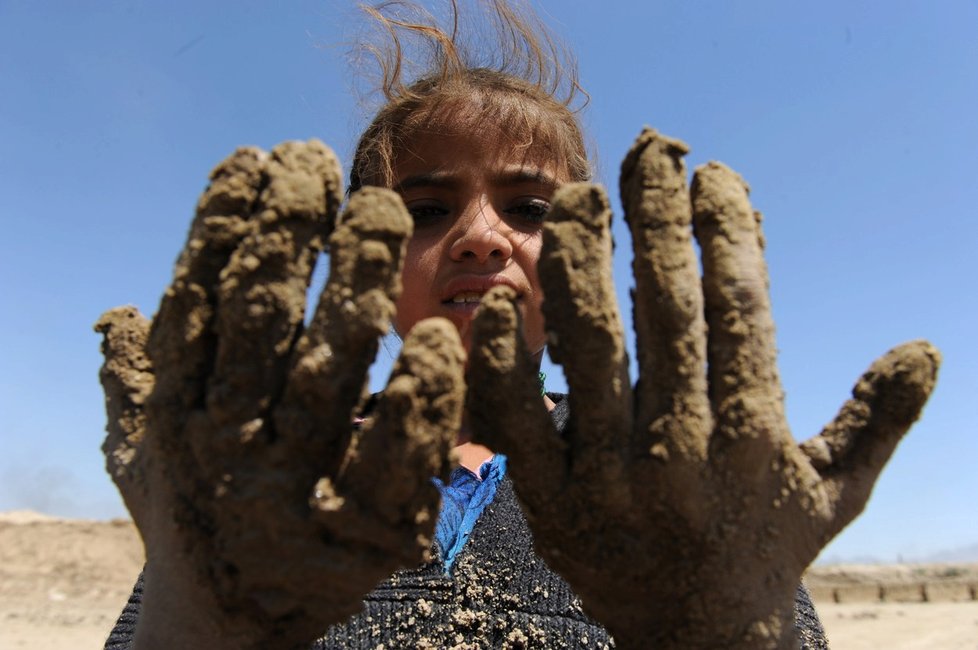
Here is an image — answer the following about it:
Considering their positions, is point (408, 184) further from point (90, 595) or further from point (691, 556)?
point (90, 595)

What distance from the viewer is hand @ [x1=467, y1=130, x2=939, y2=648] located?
3.69ft

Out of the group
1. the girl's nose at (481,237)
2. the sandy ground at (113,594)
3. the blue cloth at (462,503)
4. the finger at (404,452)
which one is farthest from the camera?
the sandy ground at (113,594)

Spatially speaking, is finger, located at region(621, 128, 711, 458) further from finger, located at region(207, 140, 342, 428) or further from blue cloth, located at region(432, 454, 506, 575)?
blue cloth, located at region(432, 454, 506, 575)

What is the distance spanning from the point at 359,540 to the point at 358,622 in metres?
0.84

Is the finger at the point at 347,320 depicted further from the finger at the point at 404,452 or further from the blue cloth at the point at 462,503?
the blue cloth at the point at 462,503

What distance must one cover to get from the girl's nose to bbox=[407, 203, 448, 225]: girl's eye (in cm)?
11

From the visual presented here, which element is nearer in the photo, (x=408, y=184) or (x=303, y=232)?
(x=303, y=232)

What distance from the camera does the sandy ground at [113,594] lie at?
11859 millimetres

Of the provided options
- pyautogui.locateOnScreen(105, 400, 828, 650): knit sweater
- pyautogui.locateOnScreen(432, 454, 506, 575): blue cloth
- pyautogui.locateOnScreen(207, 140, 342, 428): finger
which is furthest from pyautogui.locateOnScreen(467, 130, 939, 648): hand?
pyautogui.locateOnScreen(432, 454, 506, 575): blue cloth

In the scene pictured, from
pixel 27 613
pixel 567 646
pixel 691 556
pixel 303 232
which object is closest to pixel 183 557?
pixel 303 232

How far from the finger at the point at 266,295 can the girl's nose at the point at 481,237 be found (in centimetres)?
107

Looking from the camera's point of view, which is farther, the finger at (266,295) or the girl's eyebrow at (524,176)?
the girl's eyebrow at (524,176)

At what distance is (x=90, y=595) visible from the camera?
19.2 metres

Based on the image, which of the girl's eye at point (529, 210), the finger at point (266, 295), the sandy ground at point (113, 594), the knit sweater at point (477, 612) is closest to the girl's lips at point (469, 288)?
the girl's eye at point (529, 210)
